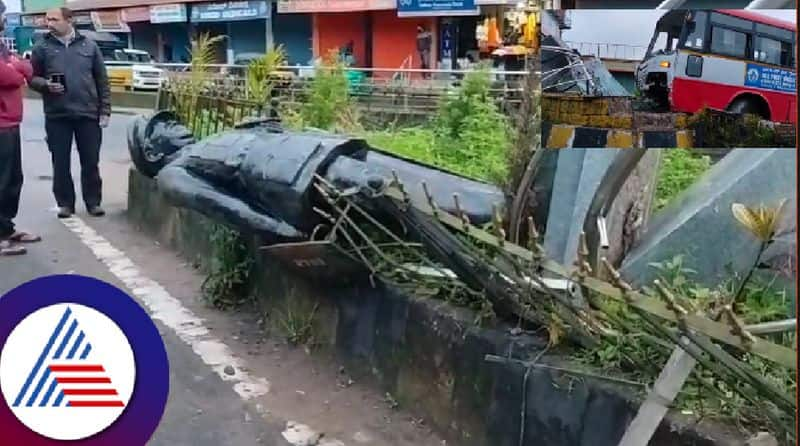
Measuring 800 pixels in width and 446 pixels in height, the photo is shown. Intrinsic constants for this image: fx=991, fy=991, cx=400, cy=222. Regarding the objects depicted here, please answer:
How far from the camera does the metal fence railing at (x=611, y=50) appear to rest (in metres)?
2.39

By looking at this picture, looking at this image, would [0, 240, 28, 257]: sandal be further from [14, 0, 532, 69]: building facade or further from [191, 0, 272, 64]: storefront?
[191, 0, 272, 64]: storefront

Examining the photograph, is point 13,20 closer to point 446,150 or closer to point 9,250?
point 9,250

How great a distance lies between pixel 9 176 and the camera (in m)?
6.86

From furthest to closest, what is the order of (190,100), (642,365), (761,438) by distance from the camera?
(190,100) → (642,365) → (761,438)

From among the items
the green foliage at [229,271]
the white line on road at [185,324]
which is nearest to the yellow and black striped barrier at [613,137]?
the white line on road at [185,324]

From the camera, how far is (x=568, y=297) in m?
3.03

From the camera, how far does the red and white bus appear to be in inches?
85.4

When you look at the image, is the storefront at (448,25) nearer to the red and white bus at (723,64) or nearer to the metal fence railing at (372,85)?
the metal fence railing at (372,85)

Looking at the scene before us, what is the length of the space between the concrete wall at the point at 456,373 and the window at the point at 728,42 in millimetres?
969

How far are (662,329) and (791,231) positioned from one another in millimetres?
727

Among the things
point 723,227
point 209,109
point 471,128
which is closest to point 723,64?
point 723,227

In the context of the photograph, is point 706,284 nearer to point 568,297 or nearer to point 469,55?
point 568,297

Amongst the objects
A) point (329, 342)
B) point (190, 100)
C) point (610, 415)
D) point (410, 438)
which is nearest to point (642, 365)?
point (610, 415)

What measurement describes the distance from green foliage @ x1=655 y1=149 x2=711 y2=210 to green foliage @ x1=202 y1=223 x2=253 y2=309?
252cm
